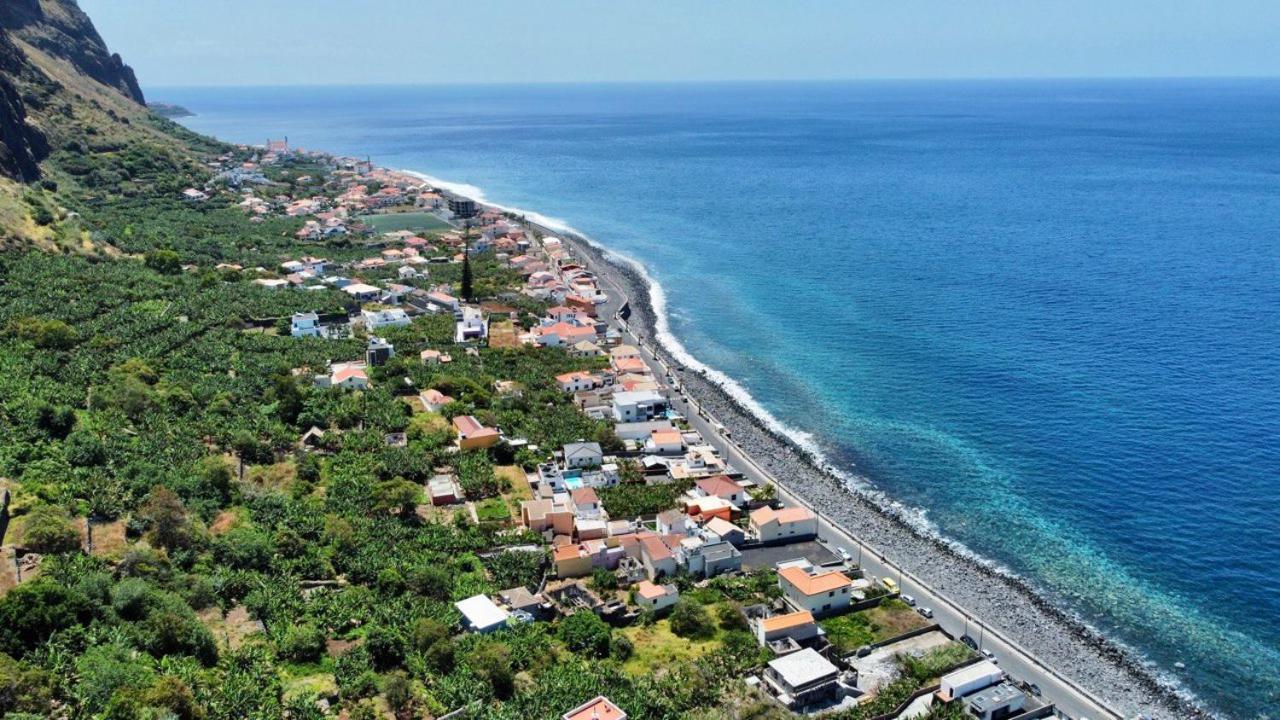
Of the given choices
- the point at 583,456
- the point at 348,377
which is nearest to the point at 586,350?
the point at 348,377

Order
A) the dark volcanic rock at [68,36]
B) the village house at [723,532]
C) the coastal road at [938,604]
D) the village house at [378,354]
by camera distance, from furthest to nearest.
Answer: the dark volcanic rock at [68,36] < the village house at [378,354] < the village house at [723,532] < the coastal road at [938,604]

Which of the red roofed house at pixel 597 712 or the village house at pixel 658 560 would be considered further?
the village house at pixel 658 560

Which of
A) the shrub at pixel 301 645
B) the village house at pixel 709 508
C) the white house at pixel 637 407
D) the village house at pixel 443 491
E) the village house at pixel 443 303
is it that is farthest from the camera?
the village house at pixel 443 303

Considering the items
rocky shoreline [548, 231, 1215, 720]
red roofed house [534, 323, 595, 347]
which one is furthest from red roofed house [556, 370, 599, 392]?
red roofed house [534, 323, 595, 347]

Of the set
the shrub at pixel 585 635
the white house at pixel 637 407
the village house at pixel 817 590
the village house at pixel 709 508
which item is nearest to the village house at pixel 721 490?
the village house at pixel 709 508

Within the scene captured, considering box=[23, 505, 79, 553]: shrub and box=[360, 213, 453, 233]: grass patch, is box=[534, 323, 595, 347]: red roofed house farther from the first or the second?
box=[360, 213, 453, 233]: grass patch

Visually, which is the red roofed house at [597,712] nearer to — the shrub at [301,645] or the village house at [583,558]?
the shrub at [301,645]

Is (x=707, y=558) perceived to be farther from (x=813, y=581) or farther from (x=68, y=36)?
(x=68, y=36)

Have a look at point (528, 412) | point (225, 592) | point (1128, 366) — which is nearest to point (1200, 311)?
point (1128, 366)
